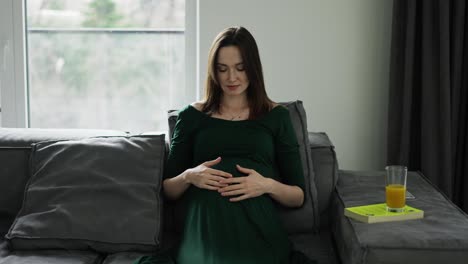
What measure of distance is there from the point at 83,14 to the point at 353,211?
6.60 feet

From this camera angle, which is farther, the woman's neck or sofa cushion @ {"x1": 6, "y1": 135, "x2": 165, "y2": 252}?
the woman's neck

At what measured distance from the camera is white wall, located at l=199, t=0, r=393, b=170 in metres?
3.21

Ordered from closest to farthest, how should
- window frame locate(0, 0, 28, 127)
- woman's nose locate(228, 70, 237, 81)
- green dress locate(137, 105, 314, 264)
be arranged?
green dress locate(137, 105, 314, 264) → woman's nose locate(228, 70, 237, 81) → window frame locate(0, 0, 28, 127)

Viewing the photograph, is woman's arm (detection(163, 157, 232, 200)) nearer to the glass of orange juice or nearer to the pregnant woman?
the pregnant woman

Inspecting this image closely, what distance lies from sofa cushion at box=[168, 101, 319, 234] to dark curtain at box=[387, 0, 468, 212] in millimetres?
911

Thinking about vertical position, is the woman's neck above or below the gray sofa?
above

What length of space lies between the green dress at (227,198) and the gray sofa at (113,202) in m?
0.09

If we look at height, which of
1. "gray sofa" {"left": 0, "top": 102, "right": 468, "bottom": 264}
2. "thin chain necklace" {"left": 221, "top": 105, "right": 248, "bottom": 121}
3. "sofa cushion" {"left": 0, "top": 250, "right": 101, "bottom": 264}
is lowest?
"sofa cushion" {"left": 0, "top": 250, "right": 101, "bottom": 264}

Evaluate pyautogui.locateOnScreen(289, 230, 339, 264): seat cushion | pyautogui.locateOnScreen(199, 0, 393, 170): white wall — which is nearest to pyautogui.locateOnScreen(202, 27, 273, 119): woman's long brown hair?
pyautogui.locateOnScreen(289, 230, 339, 264): seat cushion

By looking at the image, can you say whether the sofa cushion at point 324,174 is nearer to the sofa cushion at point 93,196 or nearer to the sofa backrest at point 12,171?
the sofa cushion at point 93,196

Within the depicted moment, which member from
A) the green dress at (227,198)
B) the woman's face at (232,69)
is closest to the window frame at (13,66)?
the green dress at (227,198)

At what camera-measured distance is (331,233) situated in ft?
7.74

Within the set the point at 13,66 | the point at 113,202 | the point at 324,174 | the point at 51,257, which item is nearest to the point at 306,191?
the point at 324,174

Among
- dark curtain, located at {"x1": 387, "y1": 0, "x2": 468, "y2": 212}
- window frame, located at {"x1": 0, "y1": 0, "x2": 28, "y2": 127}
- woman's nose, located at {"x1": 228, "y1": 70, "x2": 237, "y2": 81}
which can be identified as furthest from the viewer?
window frame, located at {"x1": 0, "y1": 0, "x2": 28, "y2": 127}
